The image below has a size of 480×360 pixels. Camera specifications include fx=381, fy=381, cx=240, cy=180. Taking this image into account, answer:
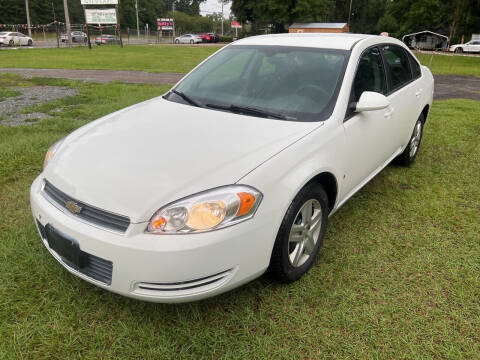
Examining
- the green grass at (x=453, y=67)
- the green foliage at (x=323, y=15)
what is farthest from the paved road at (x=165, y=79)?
the green foliage at (x=323, y=15)

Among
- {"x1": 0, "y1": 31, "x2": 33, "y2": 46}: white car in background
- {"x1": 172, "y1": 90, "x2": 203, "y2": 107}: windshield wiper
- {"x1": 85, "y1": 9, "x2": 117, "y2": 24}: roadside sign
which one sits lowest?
{"x1": 172, "y1": 90, "x2": 203, "y2": 107}: windshield wiper

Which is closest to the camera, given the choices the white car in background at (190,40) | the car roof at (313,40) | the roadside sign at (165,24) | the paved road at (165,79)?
the car roof at (313,40)

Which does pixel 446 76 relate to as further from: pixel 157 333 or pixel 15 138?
pixel 157 333

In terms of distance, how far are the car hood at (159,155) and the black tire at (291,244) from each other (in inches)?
13.3

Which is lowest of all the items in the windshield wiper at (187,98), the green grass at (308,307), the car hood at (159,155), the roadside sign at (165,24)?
the green grass at (308,307)

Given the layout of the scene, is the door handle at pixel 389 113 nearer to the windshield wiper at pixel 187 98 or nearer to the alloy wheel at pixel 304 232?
the alloy wheel at pixel 304 232

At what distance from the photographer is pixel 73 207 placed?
2059 millimetres

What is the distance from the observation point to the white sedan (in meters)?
1.90

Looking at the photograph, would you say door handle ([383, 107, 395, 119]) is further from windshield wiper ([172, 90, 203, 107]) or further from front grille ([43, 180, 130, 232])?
front grille ([43, 180, 130, 232])

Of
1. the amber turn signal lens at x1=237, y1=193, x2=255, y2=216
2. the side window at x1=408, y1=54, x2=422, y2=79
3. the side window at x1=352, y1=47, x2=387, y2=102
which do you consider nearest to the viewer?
the amber turn signal lens at x1=237, y1=193, x2=255, y2=216

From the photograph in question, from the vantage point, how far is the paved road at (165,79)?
34.7 ft

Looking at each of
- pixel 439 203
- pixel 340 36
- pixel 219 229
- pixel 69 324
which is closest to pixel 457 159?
pixel 439 203

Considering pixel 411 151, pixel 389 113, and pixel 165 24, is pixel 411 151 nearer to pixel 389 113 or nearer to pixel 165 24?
pixel 389 113

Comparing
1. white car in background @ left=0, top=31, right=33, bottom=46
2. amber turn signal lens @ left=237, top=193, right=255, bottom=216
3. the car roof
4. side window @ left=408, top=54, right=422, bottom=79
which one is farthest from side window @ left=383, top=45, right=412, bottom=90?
white car in background @ left=0, top=31, right=33, bottom=46
